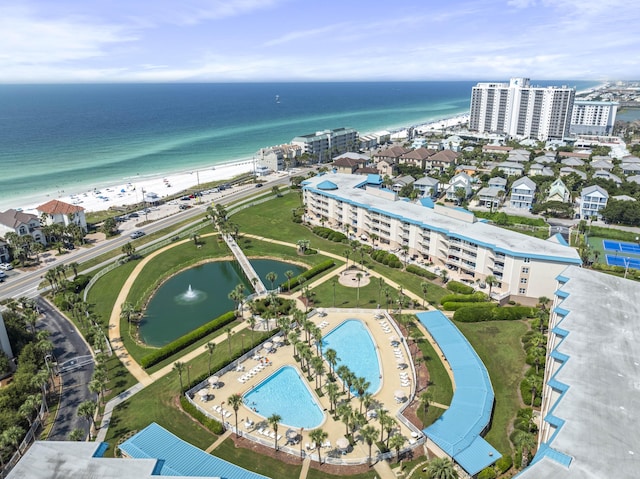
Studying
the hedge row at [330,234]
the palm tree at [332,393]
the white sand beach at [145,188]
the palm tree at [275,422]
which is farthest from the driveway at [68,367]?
the white sand beach at [145,188]

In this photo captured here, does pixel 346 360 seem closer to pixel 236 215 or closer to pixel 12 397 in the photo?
pixel 12 397

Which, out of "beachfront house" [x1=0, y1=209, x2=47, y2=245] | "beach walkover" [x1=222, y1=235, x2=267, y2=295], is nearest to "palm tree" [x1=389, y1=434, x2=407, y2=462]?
"beach walkover" [x1=222, y1=235, x2=267, y2=295]

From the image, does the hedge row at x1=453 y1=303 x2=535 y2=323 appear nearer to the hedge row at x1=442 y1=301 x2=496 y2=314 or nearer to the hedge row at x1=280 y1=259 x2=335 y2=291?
the hedge row at x1=442 y1=301 x2=496 y2=314

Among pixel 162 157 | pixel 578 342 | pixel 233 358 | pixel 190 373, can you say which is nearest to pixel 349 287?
pixel 233 358

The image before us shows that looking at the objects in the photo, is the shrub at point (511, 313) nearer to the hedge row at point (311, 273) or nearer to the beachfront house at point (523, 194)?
the hedge row at point (311, 273)

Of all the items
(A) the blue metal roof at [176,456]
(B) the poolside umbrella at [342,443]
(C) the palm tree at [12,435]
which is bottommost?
(B) the poolside umbrella at [342,443]

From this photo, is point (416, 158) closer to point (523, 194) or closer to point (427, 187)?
point (427, 187)
